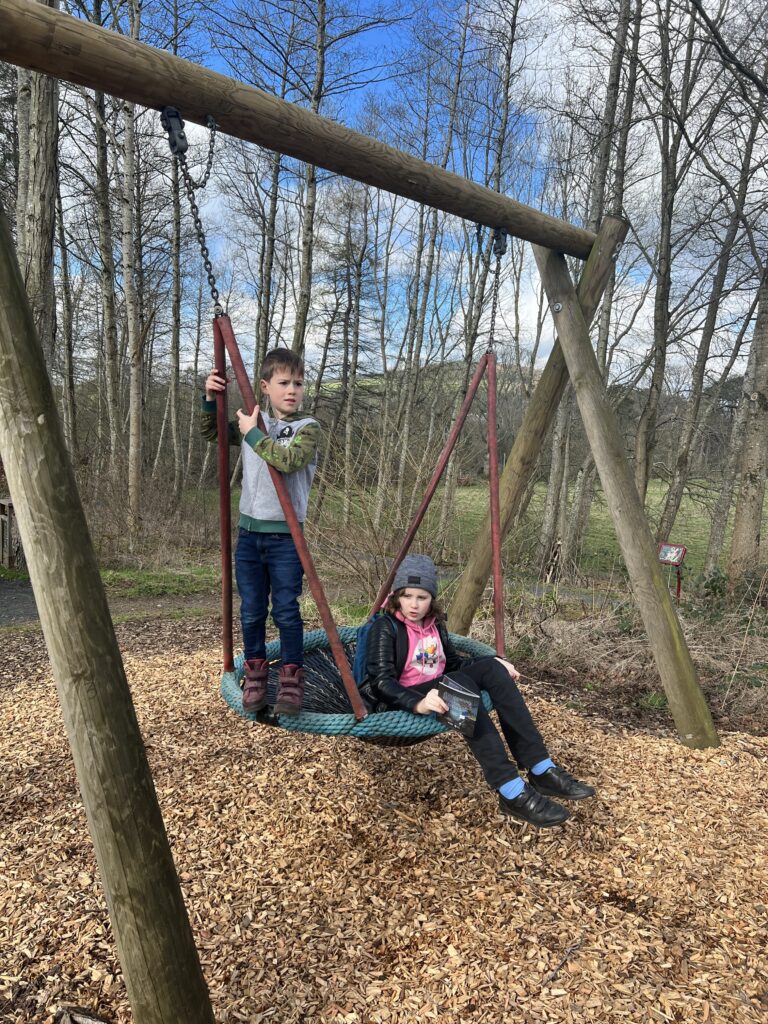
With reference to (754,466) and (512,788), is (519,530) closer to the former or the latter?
(754,466)

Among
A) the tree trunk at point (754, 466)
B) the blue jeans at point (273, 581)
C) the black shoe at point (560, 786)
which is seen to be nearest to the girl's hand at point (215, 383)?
the blue jeans at point (273, 581)

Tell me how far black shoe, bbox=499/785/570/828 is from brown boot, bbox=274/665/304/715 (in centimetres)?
83

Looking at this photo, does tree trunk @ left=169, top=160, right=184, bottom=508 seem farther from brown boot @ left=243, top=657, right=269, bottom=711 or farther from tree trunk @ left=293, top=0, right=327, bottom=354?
brown boot @ left=243, top=657, right=269, bottom=711

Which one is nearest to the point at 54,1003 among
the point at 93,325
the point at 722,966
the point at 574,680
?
the point at 722,966

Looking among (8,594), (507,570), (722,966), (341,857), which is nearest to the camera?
(722,966)

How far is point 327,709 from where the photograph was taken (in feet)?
9.24

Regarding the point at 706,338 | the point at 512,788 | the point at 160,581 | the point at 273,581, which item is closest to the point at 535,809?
the point at 512,788

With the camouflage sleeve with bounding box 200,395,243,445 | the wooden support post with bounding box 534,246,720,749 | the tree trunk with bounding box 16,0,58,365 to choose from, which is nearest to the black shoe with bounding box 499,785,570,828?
the wooden support post with bounding box 534,246,720,749

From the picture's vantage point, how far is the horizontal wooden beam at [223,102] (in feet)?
6.12

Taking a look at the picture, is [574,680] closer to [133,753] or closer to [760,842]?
[760,842]

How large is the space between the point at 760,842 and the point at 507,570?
14.5 ft

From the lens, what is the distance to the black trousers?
2434 millimetres

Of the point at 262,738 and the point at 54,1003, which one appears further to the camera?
the point at 262,738

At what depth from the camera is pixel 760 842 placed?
111 inches
